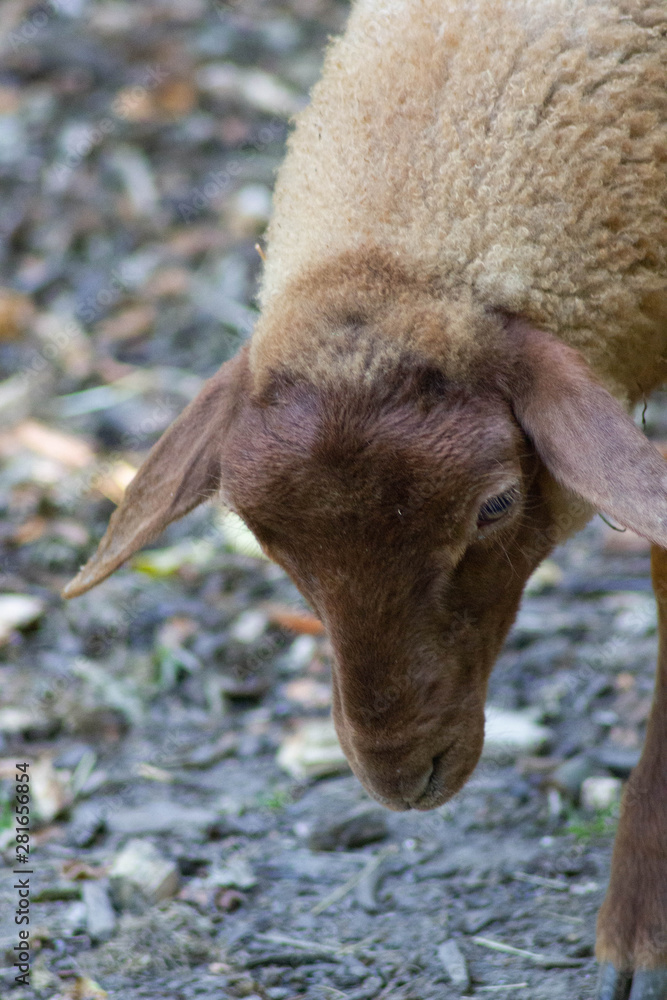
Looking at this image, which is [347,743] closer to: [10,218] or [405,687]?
[405,687]

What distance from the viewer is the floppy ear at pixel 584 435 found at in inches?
115

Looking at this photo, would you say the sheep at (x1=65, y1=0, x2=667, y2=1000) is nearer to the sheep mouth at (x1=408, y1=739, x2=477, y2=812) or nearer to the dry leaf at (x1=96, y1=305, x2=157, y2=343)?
the sheep mouth at (x1=408, y1=739, x2=477, y2=812)

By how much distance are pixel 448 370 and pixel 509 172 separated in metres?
0.64

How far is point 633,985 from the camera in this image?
3.72 meters

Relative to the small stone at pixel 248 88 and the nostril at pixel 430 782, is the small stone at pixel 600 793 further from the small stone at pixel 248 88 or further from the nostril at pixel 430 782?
the small stone at pixel 248 88

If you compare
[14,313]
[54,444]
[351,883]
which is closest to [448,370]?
[351,883]

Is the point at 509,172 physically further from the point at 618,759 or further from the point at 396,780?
the point at 618,759

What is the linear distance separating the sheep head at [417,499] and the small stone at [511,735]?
1.57 m

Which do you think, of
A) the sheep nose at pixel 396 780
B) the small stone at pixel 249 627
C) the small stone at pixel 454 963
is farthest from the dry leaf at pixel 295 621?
the sheep nose at pixel 396 780

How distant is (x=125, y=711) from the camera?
573 centimetres

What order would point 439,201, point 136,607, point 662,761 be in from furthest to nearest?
1. point 136,607
2. point 662,761
3. point 439,201

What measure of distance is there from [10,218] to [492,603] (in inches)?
270

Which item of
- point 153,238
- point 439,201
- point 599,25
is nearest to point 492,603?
point 439,201

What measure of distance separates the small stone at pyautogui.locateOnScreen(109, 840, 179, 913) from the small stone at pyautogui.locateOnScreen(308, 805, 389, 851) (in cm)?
58
